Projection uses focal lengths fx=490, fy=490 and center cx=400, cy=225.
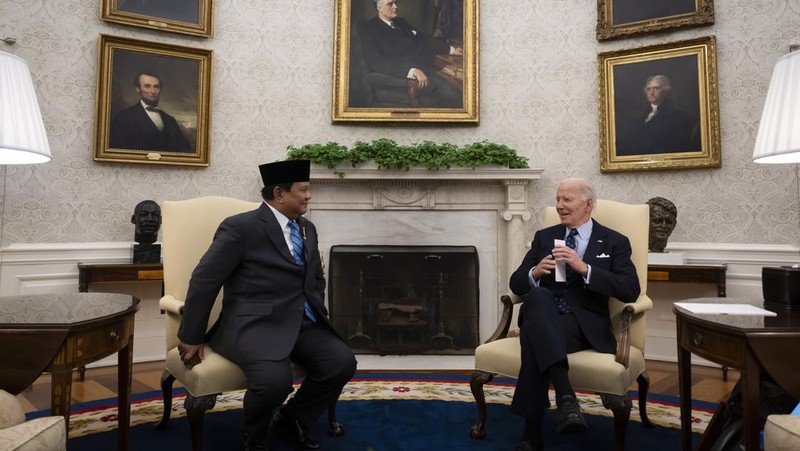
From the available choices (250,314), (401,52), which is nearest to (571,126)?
(401,52)

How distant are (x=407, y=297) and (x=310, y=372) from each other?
8.13ft

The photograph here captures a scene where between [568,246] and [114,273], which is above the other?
[568,246]

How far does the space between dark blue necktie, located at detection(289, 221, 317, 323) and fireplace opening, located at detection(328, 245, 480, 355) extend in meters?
2.23

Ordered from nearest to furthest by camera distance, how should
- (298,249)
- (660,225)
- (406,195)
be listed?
(298,249)
(660,225)
(406,195)

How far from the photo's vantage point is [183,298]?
2844 millimetres

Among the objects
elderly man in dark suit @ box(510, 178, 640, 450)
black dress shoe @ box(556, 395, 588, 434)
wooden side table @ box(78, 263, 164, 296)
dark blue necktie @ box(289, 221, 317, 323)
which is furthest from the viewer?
wooden side table @ box(78, 263, 164, 296)

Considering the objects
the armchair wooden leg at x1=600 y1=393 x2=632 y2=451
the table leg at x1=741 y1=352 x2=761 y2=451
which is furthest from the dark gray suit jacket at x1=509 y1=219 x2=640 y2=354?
the table leg at x1=741 y1=352 x2=761 y2=451

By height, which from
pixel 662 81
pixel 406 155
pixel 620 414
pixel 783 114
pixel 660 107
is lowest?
pixel 620 414

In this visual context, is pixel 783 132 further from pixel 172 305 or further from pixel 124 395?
pixel 124 395

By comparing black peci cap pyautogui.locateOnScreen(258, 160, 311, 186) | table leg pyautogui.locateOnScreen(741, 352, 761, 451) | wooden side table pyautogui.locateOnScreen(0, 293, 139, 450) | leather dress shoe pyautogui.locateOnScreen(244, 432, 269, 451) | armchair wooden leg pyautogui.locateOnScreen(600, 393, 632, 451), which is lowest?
leather dress shoe pyautogui.locateOnScreen(244, 432, 269, 451)

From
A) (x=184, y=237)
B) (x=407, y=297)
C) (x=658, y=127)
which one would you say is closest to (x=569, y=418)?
(x=184, y=237)

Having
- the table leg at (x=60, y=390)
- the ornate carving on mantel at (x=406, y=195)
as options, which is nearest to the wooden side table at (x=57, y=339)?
the table leg at (x=60, y=390)

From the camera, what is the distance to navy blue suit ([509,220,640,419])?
8.14 ft

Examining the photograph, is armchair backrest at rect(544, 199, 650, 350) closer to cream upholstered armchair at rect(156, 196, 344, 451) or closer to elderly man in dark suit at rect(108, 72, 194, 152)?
cream upholstered armchair at rect(156, 196, 344, 451)
